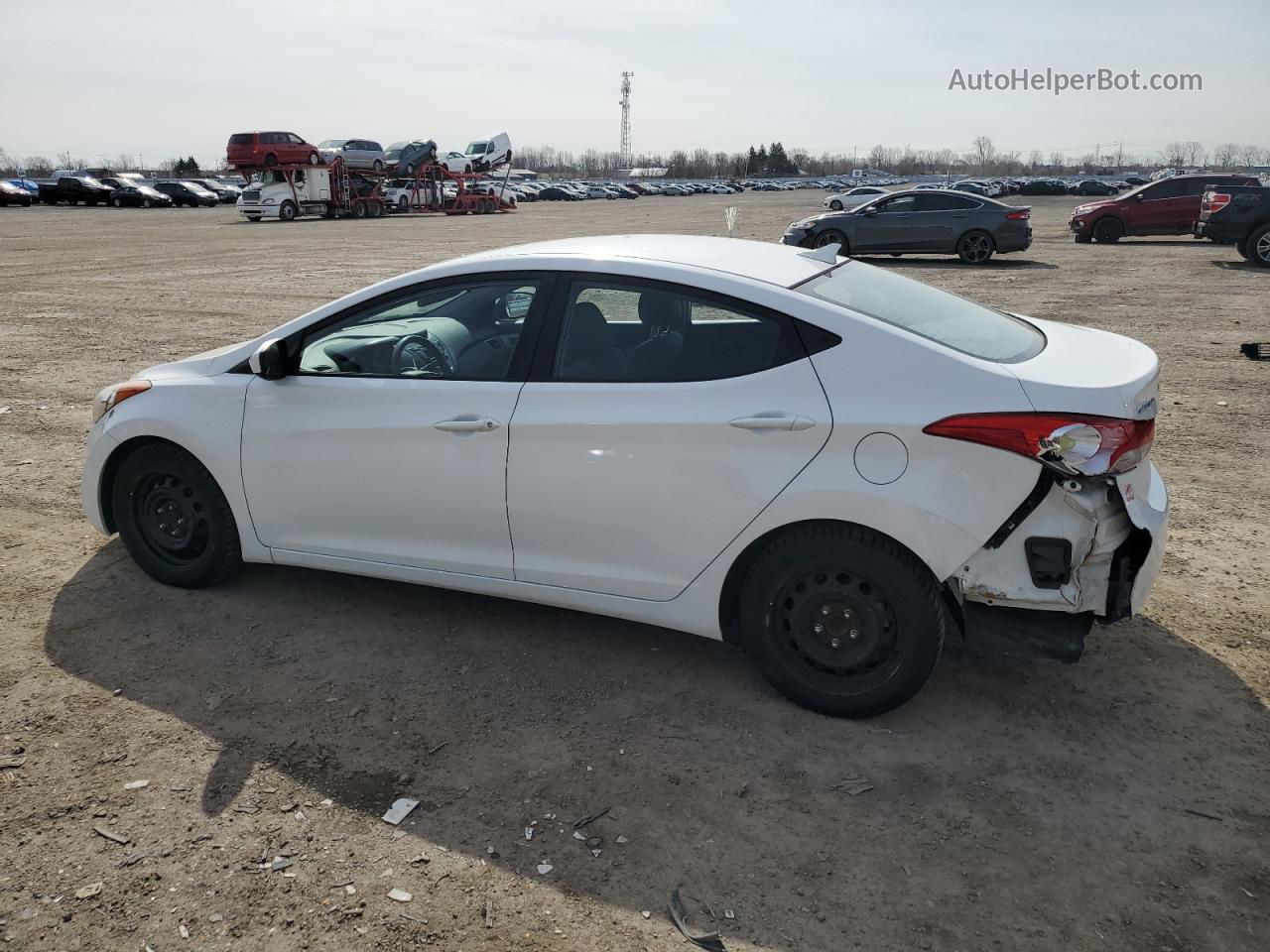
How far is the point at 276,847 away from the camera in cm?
296

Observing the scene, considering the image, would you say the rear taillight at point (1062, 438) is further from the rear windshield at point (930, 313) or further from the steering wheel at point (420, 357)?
the steering wheel at point (420, 357)

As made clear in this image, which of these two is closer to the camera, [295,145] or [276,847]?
[276,847]

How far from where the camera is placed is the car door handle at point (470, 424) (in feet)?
12.6

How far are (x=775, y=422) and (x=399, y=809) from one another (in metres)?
1.76

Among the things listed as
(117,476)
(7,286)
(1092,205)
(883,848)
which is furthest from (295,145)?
(883,848)

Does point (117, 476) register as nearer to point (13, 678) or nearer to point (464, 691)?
point (13, 678)

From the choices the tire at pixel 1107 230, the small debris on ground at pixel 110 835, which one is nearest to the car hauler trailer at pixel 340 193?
the tire at pixel 1107 230

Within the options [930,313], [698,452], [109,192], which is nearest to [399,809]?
[698,452]

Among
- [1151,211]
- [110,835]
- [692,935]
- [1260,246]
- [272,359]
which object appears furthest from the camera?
[1151,211]

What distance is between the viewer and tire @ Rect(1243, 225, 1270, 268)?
18.6m

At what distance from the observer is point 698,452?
3533mm

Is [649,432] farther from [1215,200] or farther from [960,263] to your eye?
[1215,200]

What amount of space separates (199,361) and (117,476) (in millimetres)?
686

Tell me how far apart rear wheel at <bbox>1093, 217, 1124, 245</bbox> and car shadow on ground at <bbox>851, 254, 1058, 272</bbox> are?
4.91 m
